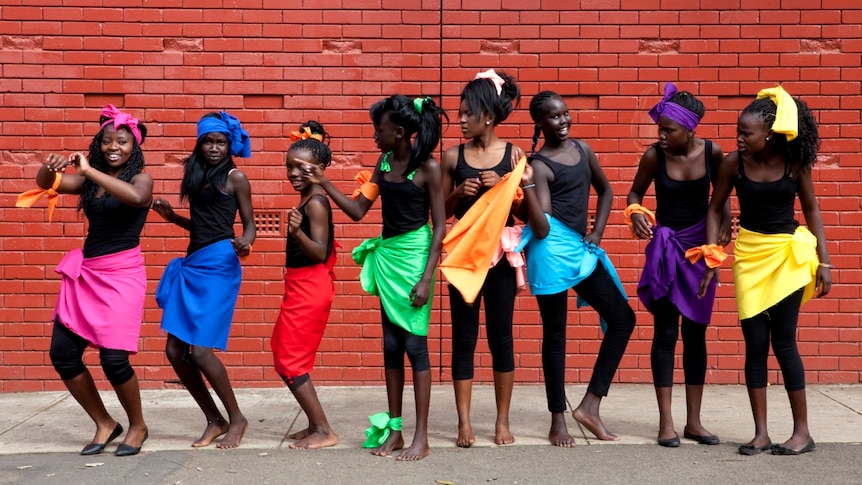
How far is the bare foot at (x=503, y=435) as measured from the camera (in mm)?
5508

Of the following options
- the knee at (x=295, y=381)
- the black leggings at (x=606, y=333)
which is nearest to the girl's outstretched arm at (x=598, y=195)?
the black leggings at (x=606, y=333)

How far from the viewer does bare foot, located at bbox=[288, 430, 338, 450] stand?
17.9ft

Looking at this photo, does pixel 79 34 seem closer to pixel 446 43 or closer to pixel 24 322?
pixel 24 322

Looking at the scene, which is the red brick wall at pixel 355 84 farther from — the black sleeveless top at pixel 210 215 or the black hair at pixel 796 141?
the black hair at pixel 796 141

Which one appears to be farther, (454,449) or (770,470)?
(454,449)

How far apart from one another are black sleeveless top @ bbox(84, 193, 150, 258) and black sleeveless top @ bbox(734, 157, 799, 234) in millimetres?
3294

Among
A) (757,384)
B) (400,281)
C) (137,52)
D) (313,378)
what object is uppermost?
(137,52)

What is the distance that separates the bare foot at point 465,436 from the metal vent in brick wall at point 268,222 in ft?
7.54

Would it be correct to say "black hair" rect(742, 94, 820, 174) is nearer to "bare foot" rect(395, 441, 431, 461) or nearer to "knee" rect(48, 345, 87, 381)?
"bare foot" rect(395, 441, 431, 461)

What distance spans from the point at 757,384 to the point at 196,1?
4.54 m

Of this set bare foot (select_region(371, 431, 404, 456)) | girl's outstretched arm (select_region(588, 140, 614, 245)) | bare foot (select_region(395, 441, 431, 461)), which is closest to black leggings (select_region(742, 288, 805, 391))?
girl's outstretched arm (select_region(588, 140, 614, 245))

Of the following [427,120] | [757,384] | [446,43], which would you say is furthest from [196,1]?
[757,384]

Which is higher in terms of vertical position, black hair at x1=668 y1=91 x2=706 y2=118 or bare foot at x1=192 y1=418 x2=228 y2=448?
black hair at x1=668 y1=91 x2=706 y2=118

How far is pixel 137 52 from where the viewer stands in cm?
699
